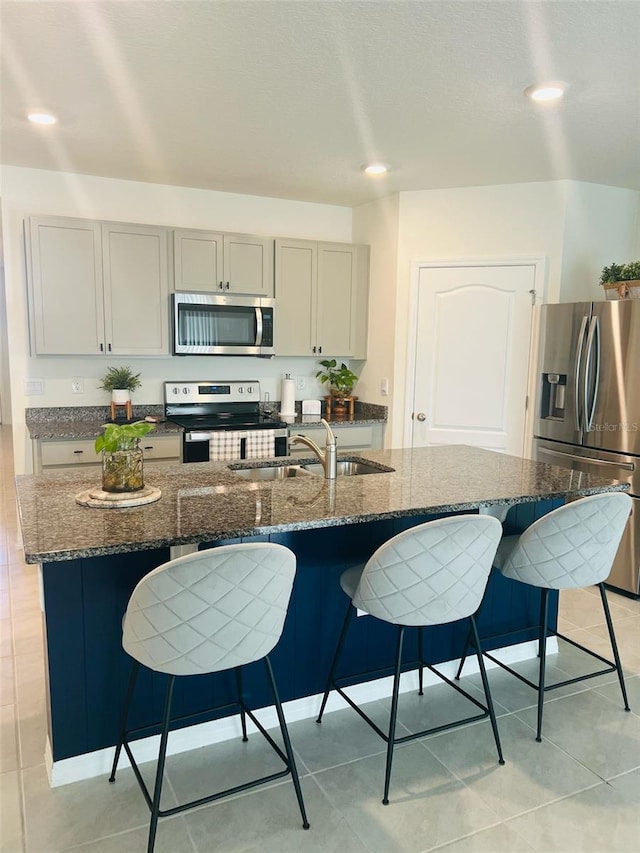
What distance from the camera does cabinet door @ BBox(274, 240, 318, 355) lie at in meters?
4.67

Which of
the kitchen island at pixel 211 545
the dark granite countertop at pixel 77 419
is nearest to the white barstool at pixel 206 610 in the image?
the kitchen island at pixel 211 545

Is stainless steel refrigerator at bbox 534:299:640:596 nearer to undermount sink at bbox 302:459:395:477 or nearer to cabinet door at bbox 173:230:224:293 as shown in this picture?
undermount sink at bbox 302:459:395:477

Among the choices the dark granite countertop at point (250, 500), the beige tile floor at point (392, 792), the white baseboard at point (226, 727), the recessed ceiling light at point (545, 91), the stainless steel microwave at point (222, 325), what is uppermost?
the recessed ceiling light at point (545, 91)

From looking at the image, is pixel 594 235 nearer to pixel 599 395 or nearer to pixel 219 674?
pixel 599 395

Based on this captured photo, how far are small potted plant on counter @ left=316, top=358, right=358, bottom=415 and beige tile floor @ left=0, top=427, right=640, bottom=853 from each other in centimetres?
281

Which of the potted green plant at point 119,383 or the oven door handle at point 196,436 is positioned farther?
the potted green plant at point 119,383

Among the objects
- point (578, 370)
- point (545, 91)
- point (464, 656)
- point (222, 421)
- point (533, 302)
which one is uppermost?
point (545, 91)

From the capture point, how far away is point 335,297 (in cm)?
489

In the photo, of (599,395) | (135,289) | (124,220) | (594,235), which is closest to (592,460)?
(599,395)

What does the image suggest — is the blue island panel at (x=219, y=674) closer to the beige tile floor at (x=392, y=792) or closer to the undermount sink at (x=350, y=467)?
the beige tile floor at (x=392, y=792)

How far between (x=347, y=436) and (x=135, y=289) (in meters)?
1.84

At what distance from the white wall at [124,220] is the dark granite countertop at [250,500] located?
1.99 metres

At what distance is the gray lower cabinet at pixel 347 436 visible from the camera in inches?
179

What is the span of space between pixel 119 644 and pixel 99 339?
8.45 ft
